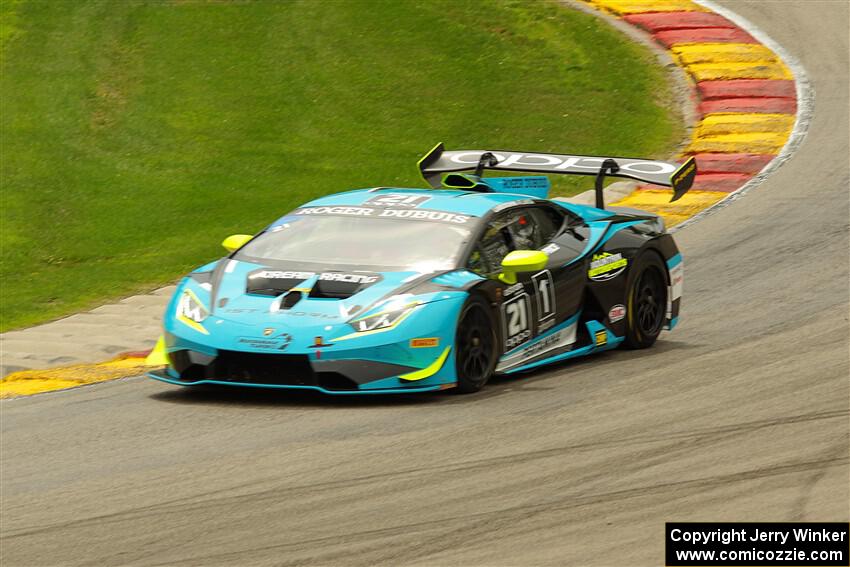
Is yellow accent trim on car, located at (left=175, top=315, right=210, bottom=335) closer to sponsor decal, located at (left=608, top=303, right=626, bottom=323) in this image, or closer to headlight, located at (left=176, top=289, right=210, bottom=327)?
headlight, located at (left=176, top=289, right=210, bottom=327)

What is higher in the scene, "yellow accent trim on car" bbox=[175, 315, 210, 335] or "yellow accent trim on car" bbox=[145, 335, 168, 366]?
"yellow accent trim on car" bbox=[175, 315, 210, 335]

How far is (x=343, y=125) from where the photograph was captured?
17750 millimetres

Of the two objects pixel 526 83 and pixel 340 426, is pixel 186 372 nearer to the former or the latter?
pixel 340 426

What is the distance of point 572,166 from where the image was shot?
10.3 metres

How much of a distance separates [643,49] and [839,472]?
14.5 meters

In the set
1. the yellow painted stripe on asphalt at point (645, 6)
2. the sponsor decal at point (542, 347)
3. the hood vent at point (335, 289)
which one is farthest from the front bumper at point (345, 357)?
the yellow painted stripe on asphalt at point (645, 6)

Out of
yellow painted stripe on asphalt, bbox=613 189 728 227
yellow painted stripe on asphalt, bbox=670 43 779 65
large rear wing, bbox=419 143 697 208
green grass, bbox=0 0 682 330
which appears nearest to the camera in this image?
large rear wing, bbox=419 143 697 208

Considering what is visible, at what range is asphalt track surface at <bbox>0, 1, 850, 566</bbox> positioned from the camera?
569 cm

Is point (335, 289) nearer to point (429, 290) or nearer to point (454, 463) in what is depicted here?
point (429, 290)

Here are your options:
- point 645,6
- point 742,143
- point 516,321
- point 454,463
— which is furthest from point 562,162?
point 645,6

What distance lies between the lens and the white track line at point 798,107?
1503 centimetres

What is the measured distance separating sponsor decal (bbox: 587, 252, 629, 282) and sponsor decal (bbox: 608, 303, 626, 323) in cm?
21

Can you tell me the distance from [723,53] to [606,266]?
10861 mm
